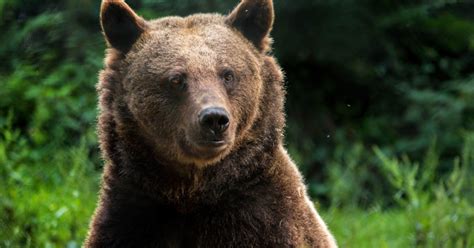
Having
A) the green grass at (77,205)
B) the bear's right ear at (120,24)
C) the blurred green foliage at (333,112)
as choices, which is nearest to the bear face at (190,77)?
the bear's right ear at (120,24)

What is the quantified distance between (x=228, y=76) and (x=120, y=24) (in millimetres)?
691

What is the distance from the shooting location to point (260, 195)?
477cm

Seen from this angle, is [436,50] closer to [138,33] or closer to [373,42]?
[373,42]

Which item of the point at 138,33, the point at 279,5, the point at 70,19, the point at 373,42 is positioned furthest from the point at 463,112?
the point at 138,33

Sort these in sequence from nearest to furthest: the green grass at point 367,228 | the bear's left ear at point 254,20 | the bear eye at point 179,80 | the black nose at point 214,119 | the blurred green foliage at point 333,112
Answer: the black nose at point 214,119, the bear eye at point 179,80, the bear's left ear at point 254,20, the blurred green foliage at point 333,112, the green grass at point 367,228

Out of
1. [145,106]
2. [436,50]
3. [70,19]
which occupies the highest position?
[145,106]

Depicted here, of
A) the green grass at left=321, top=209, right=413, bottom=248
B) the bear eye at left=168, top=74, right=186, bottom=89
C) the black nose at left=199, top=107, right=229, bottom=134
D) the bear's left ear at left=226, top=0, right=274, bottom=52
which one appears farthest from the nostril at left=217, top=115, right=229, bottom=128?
the green grass at left=321, top=209, right=413, bottom=248

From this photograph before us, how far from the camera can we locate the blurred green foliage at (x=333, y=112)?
6.63 m

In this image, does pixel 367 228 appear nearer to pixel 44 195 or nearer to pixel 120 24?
pixel 44 195

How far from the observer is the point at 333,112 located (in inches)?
417

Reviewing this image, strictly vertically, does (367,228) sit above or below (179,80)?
below

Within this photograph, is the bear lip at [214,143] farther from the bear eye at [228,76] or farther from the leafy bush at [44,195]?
the leafy bush at [44,195]

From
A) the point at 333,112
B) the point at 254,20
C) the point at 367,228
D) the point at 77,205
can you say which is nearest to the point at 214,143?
the point at 254,20

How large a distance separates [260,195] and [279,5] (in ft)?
14.6
